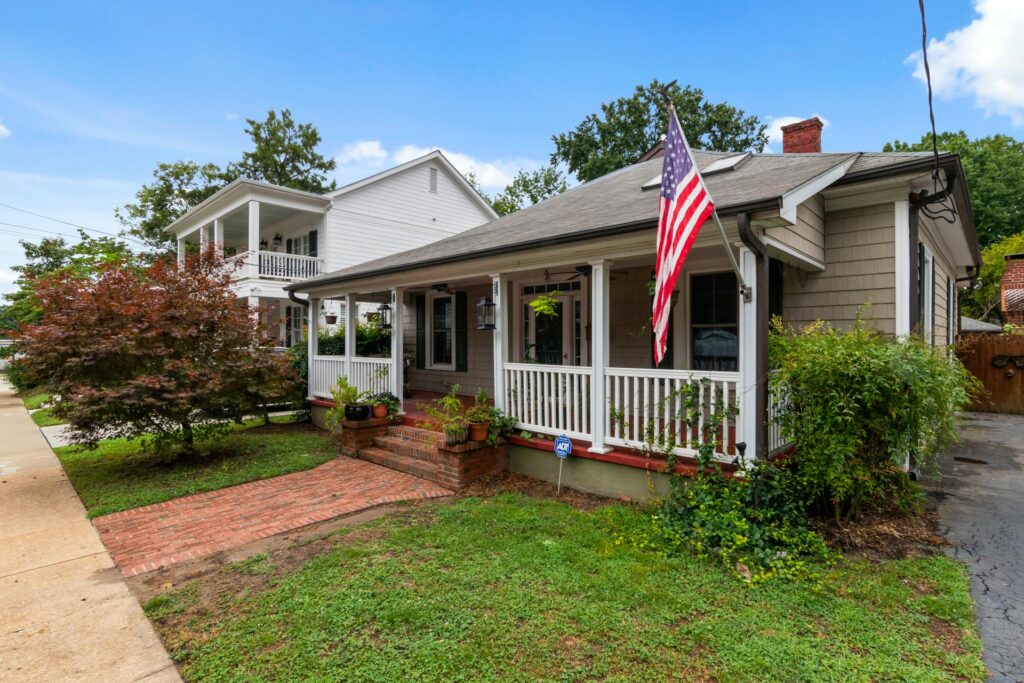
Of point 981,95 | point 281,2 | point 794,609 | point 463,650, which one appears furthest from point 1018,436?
point 981,95

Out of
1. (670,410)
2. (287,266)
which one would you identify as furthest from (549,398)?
(287,266)

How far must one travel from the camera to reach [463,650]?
258 cm

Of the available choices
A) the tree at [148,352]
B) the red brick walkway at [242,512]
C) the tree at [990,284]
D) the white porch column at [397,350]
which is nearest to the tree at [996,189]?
the tree at [990,284]

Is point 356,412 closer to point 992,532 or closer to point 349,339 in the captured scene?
point 349,339

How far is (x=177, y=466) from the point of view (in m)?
6.95

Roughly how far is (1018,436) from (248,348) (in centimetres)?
1234

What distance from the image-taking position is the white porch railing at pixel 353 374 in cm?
802

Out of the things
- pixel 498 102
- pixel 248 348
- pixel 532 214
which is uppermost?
pixel 498 102

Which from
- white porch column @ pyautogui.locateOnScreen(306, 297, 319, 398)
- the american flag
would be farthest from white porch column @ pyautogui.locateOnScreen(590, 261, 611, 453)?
white porch column @ pyautogui.locateOnScreen(306, 297, 319, 398)

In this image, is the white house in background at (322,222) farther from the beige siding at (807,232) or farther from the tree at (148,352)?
the beige siding at (807,232)

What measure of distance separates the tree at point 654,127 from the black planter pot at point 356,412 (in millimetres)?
23427

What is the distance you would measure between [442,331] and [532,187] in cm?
2269

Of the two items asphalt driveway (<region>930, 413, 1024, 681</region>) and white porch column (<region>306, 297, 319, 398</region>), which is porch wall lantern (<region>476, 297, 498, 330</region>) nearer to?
white porch column (<region>306, 297, 319, 398</region>)

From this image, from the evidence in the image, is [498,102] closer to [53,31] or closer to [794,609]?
[53,31]
